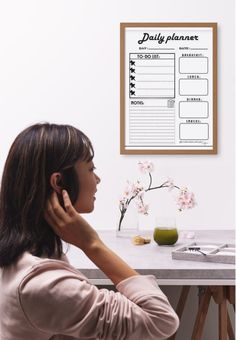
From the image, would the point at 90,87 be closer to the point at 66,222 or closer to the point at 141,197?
the point at 141,197

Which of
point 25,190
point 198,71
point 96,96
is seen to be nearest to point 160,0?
point 198,71

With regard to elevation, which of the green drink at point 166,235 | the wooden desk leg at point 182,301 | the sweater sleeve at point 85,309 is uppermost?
the sweater sleeve at point 85,309

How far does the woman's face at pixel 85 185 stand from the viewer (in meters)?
1.13

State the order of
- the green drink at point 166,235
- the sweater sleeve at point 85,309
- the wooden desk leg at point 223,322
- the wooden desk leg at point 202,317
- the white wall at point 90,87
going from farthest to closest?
the white wall at point 90,87
the green drink at point 166,235
the wooden desk leg at point 202,317
the wooden desk leg at point 223,322
the sweater sleeve at point 85,309

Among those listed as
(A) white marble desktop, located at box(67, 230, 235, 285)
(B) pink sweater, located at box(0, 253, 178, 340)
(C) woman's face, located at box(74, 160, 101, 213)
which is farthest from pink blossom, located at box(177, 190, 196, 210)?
(B) pink sweater, located at box(0, 253, 178, 340)

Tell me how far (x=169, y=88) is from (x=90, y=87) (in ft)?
1.45

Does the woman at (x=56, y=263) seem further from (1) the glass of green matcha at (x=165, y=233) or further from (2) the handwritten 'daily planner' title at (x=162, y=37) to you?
(2) the handwritten 'daily planner' title at (x=162, y=37)

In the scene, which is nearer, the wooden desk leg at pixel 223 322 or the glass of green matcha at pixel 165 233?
the wooden desk leg at pixel 223 322

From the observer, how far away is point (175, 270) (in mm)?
1730

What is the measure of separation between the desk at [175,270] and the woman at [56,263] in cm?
61

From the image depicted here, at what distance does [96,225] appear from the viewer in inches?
113

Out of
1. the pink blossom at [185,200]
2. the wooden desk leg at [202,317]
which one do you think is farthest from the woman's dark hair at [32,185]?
the pink blossom at [185,200]

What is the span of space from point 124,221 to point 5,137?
865mm

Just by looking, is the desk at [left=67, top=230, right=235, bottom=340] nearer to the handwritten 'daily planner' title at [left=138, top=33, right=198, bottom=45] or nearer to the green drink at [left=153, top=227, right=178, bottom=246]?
the green drink at [left=153, top=227, right=178, bottom=246]
